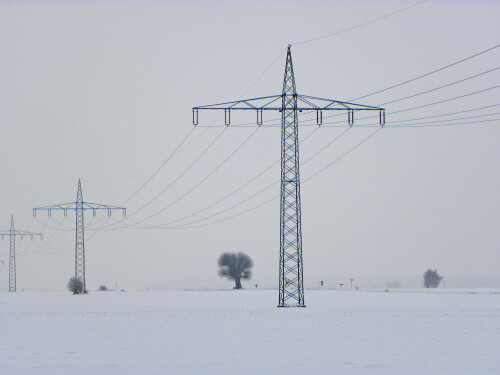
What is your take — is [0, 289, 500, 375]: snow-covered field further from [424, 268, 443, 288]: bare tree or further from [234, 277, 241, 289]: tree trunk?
[424, 268, 443, 288]: bare tree

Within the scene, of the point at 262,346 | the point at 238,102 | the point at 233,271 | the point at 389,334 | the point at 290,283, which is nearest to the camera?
the point at 262,346

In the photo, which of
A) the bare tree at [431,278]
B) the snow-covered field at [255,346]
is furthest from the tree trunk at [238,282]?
the snow-covered field at [255,346]

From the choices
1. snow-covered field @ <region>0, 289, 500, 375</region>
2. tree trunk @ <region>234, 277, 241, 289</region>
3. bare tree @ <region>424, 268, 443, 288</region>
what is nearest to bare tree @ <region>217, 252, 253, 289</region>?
tree trunk @ <region>234, 277, 241, 289</region>

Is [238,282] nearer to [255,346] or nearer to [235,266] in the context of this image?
[235,266]

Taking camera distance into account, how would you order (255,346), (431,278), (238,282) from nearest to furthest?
1. (255,346)
2. (238,282)
3. (431,278)

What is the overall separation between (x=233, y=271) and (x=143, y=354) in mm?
111035

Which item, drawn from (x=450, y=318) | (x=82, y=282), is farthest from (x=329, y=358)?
(x=82, y=282)

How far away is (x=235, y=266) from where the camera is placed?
12862 centimetres

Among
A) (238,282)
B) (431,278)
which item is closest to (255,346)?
(238,282)

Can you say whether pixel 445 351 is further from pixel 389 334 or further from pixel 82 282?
pixel 82 282

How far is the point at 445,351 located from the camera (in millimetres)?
18500

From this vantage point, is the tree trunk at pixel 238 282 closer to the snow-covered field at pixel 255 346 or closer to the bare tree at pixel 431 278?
the bare tree at pixel 431 278

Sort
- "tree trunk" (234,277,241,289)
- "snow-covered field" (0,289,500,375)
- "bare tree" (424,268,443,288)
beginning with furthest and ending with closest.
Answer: "bare tree" (424,268,443,288) < "tree trunk" (234,277,241,289) < "snow-covered field" (0,289,500,375)

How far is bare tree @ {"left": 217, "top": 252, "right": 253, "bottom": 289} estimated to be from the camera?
128375mm
